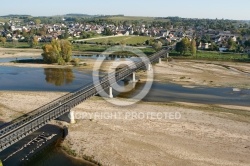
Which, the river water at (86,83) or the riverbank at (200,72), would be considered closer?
the river water at (86,83)

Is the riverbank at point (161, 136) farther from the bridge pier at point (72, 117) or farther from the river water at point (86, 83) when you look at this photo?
the river water at point (86, 83)

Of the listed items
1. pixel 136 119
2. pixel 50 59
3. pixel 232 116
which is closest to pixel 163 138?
pixel 136 119

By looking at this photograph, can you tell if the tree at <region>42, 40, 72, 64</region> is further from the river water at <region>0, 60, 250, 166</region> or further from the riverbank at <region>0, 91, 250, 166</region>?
the riverbank at <region>0, 91, 250, 166</region>

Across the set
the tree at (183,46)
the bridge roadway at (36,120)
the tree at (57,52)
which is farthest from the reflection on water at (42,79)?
the tree at (183,46)

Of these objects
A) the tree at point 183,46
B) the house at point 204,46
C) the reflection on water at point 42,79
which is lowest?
the reflection on water at point 42,79

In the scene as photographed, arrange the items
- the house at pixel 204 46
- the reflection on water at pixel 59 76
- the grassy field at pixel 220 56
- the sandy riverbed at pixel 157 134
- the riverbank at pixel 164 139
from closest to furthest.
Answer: the riverbank at pixel 164 139
the sandy riverbed at pixel 157 134
the reflection on water at pixel 59 76
the grassy field at pixel 220 56
the house at pixel 204 46

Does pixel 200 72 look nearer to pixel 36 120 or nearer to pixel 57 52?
pixel 57 52
